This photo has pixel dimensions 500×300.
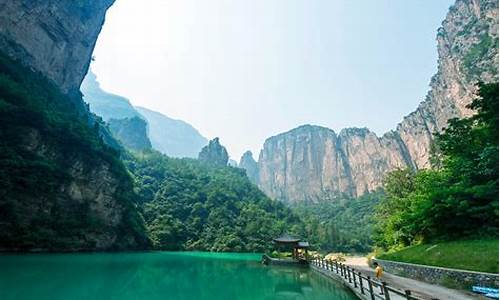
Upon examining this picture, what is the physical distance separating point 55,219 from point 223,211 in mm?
36735

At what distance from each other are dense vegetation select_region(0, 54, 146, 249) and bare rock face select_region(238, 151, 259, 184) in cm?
12389

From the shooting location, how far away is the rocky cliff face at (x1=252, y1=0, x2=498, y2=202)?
53.5 meters

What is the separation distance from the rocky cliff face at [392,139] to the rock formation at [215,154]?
4103 cm

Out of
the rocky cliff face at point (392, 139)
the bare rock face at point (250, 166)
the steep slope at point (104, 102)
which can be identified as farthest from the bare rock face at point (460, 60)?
the steep slope at point (104, 102)

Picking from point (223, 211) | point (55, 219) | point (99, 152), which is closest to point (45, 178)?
point (55, 219)

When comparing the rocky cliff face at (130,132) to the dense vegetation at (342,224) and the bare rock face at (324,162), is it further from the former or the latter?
the bare rock face at (324,162)

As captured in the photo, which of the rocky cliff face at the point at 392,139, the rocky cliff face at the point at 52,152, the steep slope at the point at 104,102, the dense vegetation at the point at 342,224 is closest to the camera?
the rocky cliff face at the point at 52,152

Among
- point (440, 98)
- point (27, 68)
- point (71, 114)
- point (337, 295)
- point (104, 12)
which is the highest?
point (104, 12)

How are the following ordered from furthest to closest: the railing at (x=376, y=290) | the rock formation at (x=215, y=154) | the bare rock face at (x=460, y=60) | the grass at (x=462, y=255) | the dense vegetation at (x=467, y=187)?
the rock formation at (x=215, y=154) → the bare rock face at (x=460, y=60) → the dense vegetation at (x=467, y=187) → the grass at (x=462, y=255) → the railing at (x=376, y=290)

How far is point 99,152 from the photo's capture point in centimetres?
4347

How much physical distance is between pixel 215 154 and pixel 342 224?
4627 cm

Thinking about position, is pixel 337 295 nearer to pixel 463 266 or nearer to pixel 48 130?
pixel 463 266

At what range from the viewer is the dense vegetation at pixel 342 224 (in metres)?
69.0

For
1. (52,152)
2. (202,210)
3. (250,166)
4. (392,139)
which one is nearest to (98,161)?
(52,152)
